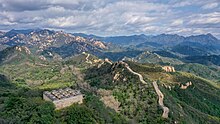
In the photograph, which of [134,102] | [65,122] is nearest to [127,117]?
[134,102]

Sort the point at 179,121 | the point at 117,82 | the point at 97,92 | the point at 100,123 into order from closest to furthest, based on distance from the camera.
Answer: the point at 100,123, the point at 179,121, the point at 97,92, the point at 117,82

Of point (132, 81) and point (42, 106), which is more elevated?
→ point (42, 106)

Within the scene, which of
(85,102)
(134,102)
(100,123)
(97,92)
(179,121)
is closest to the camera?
(100,123)

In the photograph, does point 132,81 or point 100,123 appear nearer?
point 100,123

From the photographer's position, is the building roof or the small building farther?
the building roof

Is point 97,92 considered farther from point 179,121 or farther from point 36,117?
point 36,117

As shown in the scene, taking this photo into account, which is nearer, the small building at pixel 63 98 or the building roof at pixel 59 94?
the small building at pixel 63 98

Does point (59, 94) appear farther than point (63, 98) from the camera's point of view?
Yes

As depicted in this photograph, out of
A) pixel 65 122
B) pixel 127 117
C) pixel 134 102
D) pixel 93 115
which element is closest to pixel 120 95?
pixel 134 102

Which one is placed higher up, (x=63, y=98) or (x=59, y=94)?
(x=63, y=98)

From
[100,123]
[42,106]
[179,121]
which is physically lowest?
[179,121]
